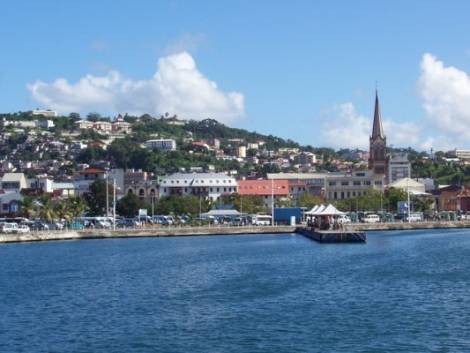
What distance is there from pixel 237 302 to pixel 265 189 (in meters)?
111

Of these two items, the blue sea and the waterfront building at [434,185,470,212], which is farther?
the waterfront building at [434,185,470,212]

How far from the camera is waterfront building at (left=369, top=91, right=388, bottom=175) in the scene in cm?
16650

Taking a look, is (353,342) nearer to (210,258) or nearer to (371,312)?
(371,312)

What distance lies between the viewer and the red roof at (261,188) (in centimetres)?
15012

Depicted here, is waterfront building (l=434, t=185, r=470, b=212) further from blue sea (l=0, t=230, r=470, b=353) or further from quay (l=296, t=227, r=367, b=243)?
blue sea (l=0, t=230, r=470, b=353)

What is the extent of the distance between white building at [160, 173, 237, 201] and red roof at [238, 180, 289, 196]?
7.50 ft

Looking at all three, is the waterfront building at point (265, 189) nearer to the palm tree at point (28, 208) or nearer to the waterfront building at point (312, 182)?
the waterfront building at point (312, 182)

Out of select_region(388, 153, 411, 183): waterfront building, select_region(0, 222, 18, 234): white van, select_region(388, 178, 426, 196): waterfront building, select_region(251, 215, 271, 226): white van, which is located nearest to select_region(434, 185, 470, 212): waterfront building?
select_region(388, 178, 426, 196): waterfront building

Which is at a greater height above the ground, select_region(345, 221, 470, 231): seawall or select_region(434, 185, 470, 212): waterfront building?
select_region(434, 185, 470, 212): waterfront building

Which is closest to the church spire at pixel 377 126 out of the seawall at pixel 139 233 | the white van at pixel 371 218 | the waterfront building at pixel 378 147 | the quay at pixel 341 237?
the waterfront building at pixel 378 147

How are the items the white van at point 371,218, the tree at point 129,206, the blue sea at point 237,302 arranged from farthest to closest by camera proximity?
the tree at point 129,206 → the white van at point 371,218 → the blue sea at point 237,302

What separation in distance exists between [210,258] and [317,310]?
1125 inches

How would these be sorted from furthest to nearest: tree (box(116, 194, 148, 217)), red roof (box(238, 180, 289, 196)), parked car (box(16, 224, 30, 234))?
red roof (box(238, 180, 289, 196)) → tree (box(116, 194, 148, 217)) → parked car (box(16, 224, 30, 234))

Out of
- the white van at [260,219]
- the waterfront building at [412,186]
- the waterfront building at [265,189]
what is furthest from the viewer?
the waterfront building at [412,186]
